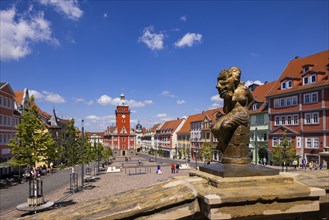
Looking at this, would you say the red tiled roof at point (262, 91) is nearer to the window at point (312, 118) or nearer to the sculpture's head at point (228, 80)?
the window at point (312, 118)

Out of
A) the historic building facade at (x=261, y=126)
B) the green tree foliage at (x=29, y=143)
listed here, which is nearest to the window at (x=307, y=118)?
the historic building facade at (x=261, y=126)

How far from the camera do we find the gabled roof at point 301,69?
3512 centimetres

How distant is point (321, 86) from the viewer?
34.2 metres

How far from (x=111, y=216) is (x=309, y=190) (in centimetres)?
234

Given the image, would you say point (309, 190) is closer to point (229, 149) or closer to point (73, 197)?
point (229, 149)

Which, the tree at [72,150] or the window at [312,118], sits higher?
the window at [312,118]

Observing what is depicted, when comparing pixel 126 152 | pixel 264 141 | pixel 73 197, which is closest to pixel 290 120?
pixel 264 141

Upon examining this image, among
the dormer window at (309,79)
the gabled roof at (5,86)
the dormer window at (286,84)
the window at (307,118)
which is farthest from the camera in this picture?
the dormer window at (286,84)

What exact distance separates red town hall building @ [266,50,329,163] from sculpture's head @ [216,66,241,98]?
31.7 metres

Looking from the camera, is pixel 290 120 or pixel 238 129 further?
pixel 290 120

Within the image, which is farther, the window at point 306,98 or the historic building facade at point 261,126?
the historic building facade at point 261,126

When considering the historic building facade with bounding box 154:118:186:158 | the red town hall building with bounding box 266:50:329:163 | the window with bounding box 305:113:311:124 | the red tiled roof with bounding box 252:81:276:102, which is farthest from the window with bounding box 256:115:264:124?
the historic building facade with bounding box 154:118:186:158

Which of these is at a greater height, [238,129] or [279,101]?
[279,101]

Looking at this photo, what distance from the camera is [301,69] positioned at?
41188 millimetres
